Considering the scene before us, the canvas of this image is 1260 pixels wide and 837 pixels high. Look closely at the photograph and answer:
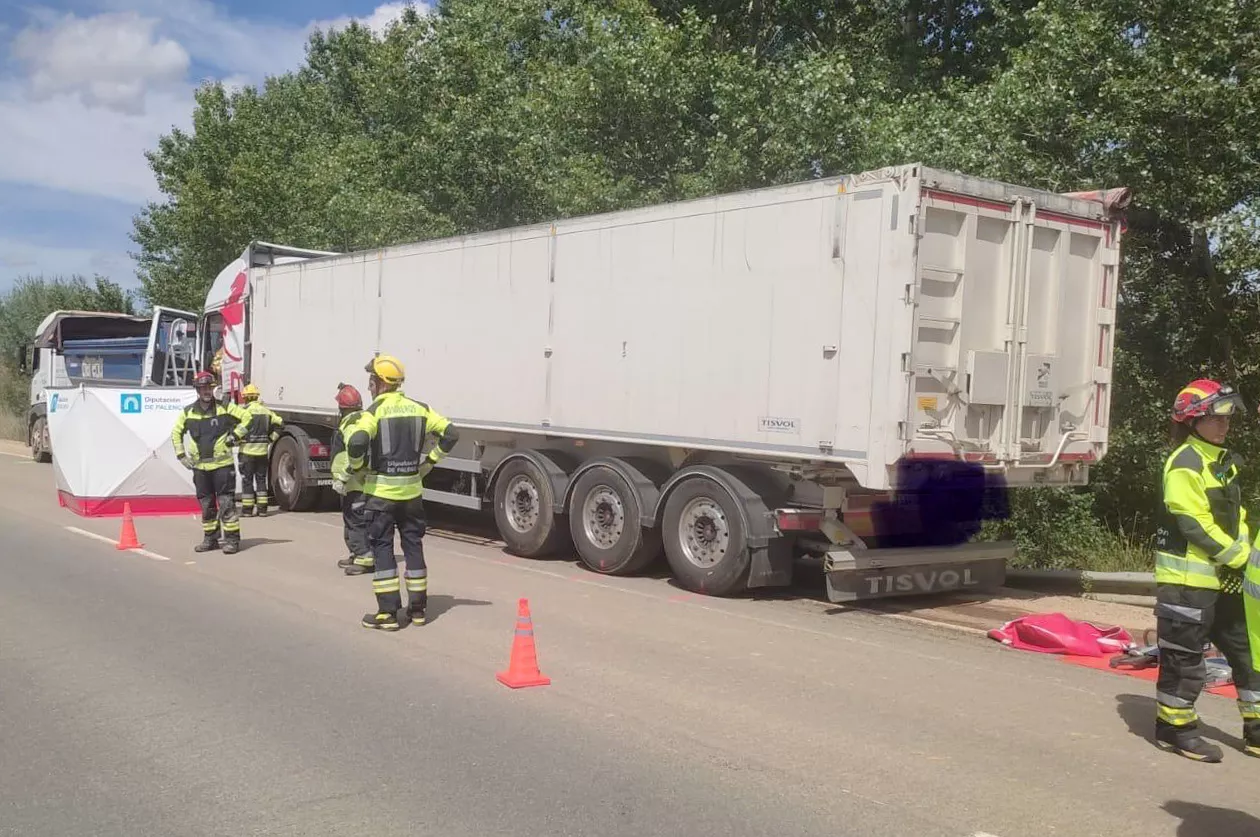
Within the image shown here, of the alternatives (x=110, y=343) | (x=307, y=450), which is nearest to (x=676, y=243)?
(x=307, y=450)

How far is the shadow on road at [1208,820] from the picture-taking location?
13.8 feet

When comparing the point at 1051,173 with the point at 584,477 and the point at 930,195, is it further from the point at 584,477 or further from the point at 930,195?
the point at 584,477

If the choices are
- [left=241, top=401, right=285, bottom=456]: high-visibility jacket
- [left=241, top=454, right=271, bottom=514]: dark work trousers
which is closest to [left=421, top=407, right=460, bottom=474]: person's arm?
[left=241, top=401, right=285, bottom=456]: high-visibility jacket

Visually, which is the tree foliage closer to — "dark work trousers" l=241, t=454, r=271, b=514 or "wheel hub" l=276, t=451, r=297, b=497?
"wheel hub" l=276, t=451, r=297, b=497

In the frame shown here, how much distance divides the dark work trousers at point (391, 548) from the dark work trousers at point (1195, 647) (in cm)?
467

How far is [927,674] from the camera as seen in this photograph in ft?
21.7

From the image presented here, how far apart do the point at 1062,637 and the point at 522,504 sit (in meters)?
5.48

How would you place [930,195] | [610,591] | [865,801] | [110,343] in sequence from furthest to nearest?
[110,343], [610,591], [930,195], [865,801]

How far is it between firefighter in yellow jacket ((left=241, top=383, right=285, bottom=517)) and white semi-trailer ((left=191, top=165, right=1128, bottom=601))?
3659 millimetres

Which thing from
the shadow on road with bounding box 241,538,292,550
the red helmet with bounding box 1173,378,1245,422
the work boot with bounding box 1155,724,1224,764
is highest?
the red helmet with bounding box 1173,378,1245,422

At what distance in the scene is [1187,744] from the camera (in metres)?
5.08

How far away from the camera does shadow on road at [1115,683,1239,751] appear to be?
214 inches

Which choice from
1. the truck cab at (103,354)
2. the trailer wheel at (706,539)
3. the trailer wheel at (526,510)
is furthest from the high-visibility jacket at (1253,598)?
the truck cab at (103,354)

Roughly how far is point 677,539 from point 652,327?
72.4 inches
